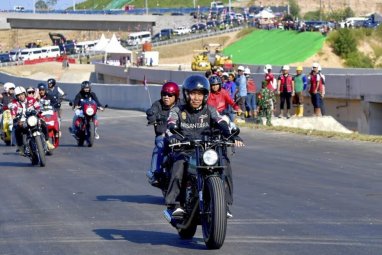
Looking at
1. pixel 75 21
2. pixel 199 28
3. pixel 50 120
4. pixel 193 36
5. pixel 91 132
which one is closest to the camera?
pixel 50 120

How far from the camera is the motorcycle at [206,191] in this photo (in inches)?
368

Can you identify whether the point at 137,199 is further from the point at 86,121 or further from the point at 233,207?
the point at 86,121

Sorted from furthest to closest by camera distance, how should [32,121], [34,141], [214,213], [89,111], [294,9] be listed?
[294,9] → [89,111] → [32,121] → [34,141] → [214,213]

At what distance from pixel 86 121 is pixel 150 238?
46.7 ft

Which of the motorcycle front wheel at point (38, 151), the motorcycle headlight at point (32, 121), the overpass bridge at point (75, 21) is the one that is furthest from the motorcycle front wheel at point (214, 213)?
the overpass bridge at point (75, 21)

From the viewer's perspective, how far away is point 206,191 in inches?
377

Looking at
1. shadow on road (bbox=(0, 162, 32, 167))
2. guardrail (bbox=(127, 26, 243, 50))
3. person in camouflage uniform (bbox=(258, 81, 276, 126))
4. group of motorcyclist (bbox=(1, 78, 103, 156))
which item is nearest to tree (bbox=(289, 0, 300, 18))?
guardrail (bbox=(127, 26, 243, 50))

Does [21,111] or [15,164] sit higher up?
[21,111]

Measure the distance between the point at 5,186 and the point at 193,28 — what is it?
94249 millimetres

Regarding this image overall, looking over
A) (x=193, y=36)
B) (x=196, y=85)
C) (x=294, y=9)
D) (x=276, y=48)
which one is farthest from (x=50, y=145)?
(x=294, y=9)

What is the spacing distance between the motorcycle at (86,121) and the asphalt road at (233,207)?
142cm

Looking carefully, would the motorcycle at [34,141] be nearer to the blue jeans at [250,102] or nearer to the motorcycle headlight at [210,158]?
the motorcycle headlight at [210,158]

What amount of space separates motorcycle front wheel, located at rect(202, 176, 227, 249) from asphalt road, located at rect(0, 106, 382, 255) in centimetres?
21

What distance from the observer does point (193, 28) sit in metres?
110
